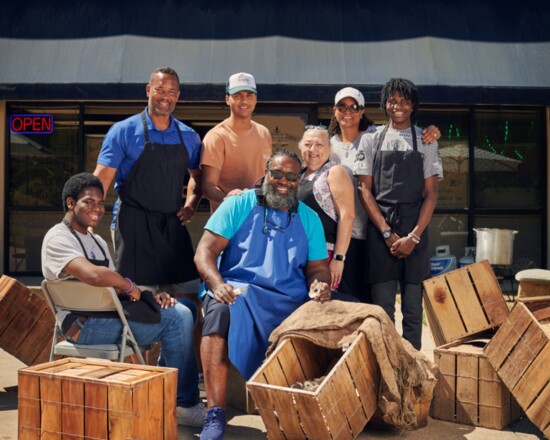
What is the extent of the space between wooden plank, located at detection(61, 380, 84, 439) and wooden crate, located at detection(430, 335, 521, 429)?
2.15m

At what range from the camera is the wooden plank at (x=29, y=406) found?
3.58 meters

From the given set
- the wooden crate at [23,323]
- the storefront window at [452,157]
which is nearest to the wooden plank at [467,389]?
the wooden crate at [23,323]

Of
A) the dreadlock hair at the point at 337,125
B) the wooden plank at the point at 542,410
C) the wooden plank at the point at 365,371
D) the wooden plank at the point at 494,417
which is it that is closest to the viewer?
the wooden plank at the point at 365,371

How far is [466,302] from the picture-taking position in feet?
16.0

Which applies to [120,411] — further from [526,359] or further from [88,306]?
[526,359]

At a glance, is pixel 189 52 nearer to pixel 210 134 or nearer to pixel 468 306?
pixel 210 134

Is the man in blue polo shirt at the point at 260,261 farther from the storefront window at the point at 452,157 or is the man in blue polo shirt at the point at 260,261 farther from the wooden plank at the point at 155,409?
the storefront window at the point at 452,157

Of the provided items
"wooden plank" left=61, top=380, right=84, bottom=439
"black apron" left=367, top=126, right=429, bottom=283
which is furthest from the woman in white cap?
"wooden plank" left=61, top=380, right=84, bottom=439

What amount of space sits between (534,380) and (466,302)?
88cm

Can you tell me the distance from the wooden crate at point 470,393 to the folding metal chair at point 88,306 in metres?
1.79

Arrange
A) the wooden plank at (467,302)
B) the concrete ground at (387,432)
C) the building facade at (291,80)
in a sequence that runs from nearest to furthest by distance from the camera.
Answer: the concrete ground at (387,432) → the wooden plank at (467,302) → the building facade at (291,80)

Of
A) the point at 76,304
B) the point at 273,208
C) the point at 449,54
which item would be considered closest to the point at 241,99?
the point at 273,208

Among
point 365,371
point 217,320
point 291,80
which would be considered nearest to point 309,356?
point 365,371

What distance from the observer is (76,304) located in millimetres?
4020
